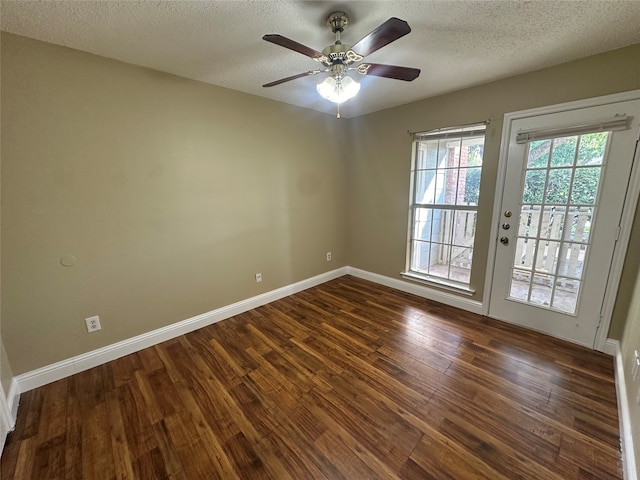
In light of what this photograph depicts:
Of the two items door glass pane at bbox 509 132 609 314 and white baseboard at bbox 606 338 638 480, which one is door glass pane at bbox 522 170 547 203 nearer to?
door glass pane at bbox 509 132 609 314

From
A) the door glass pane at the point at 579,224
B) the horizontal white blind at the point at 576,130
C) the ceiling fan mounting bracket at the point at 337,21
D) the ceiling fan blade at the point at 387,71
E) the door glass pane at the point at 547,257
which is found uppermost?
the ceiling fan mounting bracket at the point at 337,21

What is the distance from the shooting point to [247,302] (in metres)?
2.96

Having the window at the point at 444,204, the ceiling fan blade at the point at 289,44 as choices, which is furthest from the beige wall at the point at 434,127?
the ceiling fan blade at the point at 289,44

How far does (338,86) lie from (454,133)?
5.72 feet

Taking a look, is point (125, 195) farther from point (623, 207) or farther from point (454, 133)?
point (623, 207)

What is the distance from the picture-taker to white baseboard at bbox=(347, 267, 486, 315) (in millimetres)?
2838

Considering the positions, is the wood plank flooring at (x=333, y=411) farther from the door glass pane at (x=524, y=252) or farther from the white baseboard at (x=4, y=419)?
the door glass pane at (x=524, y=252)

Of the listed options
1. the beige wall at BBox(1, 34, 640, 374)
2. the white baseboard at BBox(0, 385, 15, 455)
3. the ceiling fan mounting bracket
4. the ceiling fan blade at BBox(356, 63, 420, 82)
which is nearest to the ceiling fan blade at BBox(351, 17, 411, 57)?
the ceiling fan blade at BBox(356, 63, 420, 82)

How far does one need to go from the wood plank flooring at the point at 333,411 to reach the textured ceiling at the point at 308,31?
231 centimetres

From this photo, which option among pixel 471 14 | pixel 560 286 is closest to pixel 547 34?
pixel 471 14

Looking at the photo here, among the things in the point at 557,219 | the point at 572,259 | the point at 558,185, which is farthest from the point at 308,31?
the point at 572,259

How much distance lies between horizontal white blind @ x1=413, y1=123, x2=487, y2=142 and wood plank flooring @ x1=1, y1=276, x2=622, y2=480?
1944 millimetres

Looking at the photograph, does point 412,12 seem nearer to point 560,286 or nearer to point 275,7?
point 275,7

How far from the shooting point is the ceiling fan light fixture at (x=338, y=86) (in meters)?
1.60
